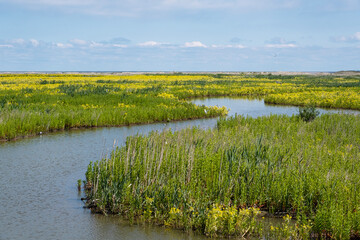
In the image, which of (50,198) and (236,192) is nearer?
(236,192)

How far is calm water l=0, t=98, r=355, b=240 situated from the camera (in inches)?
292

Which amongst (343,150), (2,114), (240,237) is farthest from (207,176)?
(2,114)

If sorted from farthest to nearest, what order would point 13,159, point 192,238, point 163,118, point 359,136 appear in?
point 163,118 → point 359,136 → point 13,159 → point 192,238

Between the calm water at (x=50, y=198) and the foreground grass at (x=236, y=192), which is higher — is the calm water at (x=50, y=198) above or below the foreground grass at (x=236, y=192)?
below

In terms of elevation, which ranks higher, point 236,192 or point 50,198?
point 236,192

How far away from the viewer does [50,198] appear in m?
9.30

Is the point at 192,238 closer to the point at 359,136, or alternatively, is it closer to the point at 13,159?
the point at 13,159

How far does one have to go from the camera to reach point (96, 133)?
61.1ft

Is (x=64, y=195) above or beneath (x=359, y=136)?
beneath

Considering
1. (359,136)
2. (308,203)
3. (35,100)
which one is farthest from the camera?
(35,100)

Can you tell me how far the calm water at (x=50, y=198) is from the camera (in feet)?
24.3

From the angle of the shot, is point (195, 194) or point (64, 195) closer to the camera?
point (195, 194)

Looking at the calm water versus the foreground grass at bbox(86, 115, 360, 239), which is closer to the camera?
the foreground grass at bbox(86, 115, 360, 239)

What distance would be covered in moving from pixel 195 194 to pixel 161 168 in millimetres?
1320
